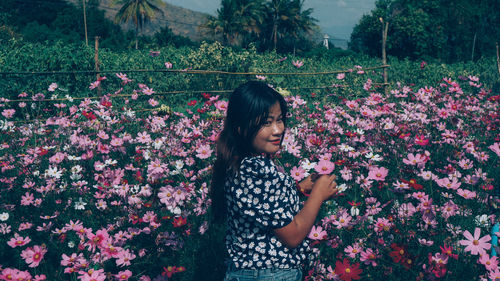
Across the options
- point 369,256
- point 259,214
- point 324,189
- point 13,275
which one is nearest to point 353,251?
point 369,256

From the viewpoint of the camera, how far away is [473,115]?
3.88m

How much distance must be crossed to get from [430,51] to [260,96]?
41.0m

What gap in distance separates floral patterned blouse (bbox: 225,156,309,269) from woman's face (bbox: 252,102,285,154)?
79mm

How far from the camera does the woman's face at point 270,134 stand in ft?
5.00

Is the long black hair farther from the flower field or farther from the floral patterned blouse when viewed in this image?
the flower field

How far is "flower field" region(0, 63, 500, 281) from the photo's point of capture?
68.0 inches

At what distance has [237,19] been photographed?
5166 centimetres

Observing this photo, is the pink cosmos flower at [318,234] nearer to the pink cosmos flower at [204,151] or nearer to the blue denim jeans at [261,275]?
the blue denim jeans at [261,275]

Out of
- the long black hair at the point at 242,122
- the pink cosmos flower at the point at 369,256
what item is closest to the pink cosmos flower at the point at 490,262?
the pink cosmos flower at the point at 369,256

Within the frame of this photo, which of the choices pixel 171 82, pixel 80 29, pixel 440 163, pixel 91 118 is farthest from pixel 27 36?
pixel 440 163

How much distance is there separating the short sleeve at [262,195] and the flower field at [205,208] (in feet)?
1.07

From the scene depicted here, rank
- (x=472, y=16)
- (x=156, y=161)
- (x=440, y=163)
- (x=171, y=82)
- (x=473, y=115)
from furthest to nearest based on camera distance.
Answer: (x=472, y=16), (x=171, y=82), (x=473, y=115), (x=440, y=163), (x=156, y=161)

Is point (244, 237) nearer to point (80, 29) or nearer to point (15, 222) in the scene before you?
point (15, 222)

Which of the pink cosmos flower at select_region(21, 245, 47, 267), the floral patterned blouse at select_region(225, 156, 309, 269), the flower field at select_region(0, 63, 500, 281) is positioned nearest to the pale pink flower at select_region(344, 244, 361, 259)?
the flower field at select_region(0, 63, 500, 281)
